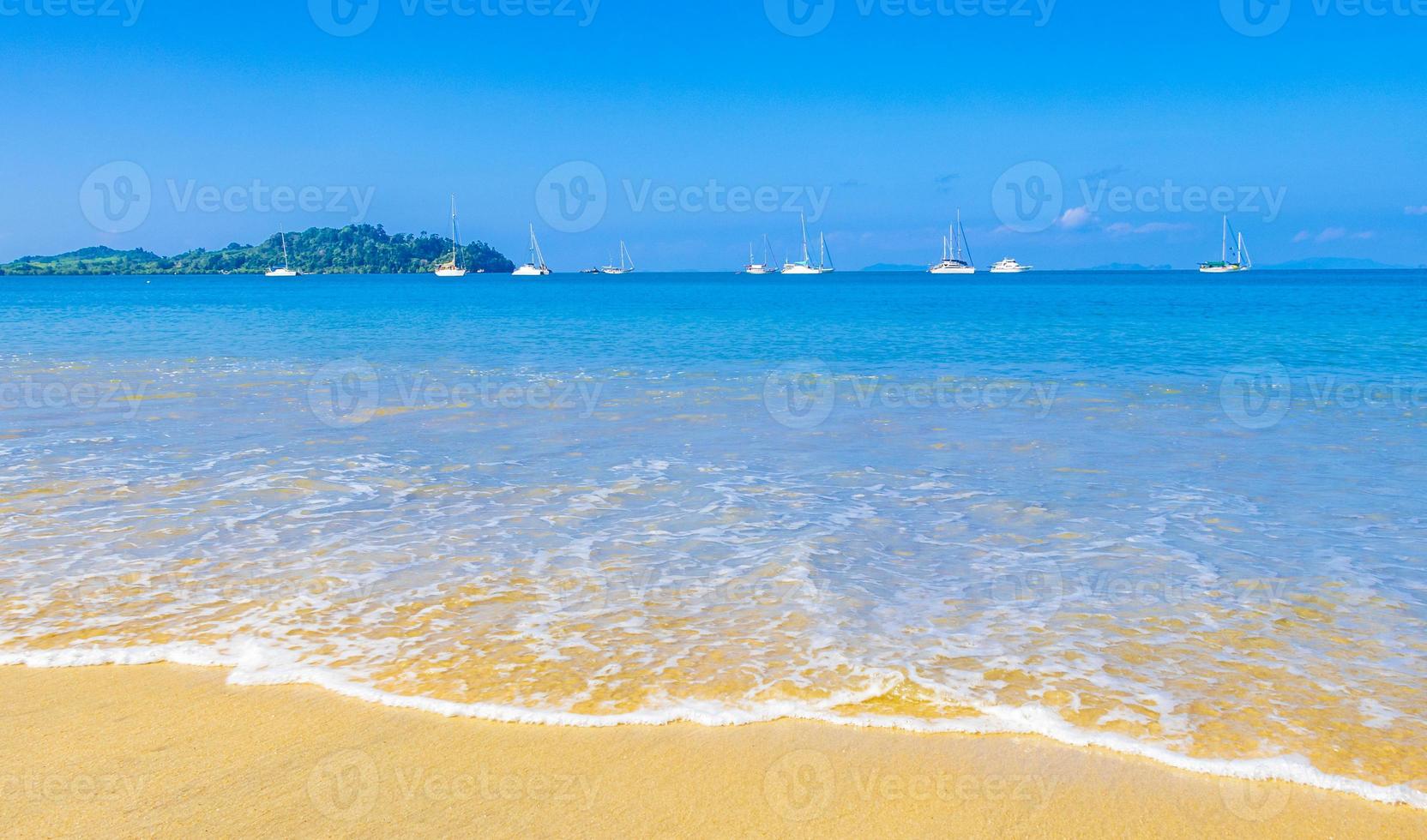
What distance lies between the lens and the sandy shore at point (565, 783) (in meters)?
4.00

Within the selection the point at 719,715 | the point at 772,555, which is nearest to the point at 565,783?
the point at 719,715

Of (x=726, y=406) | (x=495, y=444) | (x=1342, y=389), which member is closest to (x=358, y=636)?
(x=495, y=444)

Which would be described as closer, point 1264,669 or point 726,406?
point 1264,669

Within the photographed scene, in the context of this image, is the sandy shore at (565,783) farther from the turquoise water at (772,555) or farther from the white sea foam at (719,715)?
the turquoise water at (772,555)

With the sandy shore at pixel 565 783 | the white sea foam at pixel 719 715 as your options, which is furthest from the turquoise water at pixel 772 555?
the sandy shore at pixel 565 783

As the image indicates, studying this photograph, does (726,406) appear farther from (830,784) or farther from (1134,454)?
(830,784)

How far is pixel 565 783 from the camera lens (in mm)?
4328

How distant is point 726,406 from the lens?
53.8 feet

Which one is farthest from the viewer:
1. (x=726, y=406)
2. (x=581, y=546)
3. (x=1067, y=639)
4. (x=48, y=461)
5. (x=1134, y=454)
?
(x=726, y=406)

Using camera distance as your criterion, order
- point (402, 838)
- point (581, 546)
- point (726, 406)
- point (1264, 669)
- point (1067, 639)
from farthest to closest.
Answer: point (726, 406), point (581, 546), point (1067, 639), point (1264, 669), point (402, 838)

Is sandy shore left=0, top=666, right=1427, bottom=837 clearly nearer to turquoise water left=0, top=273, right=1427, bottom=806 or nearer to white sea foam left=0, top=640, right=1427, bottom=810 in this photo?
white sea foam left=0, top=640, right=1427, bottom=810

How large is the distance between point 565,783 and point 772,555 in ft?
11.7

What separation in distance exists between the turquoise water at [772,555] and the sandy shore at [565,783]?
0.76 feet

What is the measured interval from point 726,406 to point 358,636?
35.7ft
